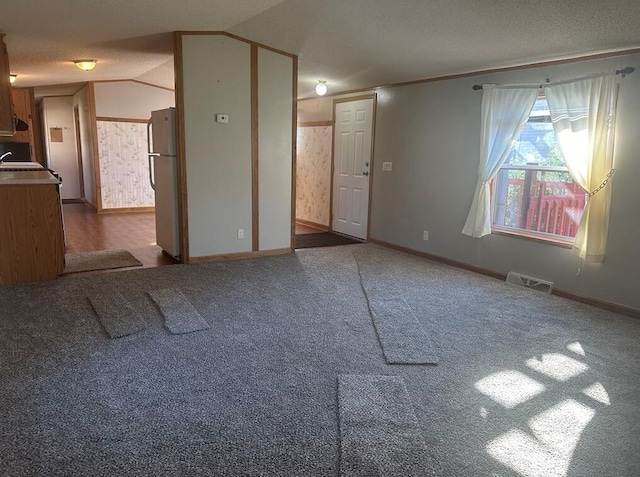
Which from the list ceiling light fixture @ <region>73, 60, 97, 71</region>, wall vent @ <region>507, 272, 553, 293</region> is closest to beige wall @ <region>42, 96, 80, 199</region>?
ceiling light fixture @ <region>73, 60, 97, 71</region>

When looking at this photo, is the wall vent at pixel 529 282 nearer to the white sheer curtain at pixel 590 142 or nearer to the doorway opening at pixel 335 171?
the white sheer curtain at pixel 590 142

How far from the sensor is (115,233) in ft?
21.3

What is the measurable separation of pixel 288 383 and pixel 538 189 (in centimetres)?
333

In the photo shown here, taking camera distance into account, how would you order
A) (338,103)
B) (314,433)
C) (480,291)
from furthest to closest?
(338,103), (480,291), (314,433)

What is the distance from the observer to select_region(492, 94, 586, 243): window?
13.7 feet

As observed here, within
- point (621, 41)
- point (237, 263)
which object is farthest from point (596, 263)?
point (237, 263)

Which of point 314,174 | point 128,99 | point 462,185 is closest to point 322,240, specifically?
point 314,174

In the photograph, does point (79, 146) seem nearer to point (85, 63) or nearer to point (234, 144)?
point (85, 63)

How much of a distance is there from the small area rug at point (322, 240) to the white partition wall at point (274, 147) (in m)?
0.71

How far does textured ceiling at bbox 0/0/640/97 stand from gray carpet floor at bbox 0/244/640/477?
7.38 ft

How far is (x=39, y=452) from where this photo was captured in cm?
185

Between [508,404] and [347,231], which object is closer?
[508,404]

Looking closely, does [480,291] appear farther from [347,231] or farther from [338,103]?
[338,103]

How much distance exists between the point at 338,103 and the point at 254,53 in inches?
85.2
